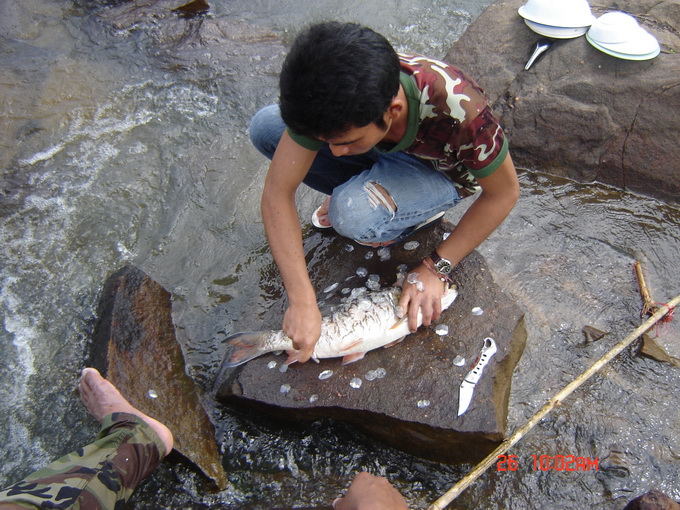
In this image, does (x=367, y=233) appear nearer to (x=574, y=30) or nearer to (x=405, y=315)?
(x=405, y=315)

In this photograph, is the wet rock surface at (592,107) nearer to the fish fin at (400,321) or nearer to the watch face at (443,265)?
the watch face at (443,265)

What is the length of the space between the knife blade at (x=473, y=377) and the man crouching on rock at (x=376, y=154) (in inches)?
14.2

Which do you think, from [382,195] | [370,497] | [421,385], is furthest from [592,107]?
[370,497]

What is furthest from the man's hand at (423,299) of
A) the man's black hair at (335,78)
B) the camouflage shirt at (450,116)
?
the man's black hair at (335,78)

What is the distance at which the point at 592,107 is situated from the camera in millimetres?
4477

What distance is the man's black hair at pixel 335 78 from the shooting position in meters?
1.97

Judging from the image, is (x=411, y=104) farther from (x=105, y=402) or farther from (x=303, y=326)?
(x=105, y=402)

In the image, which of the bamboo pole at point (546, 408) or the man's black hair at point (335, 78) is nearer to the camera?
the man's black hair at point (335, 78)

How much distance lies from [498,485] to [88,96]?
202 inches

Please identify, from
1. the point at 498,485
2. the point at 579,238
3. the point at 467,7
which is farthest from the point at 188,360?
the point at 467,7

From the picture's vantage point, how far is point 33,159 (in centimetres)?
472

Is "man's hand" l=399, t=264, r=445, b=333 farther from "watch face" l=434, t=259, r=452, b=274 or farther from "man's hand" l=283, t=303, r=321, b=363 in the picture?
"man's hand" l=283, t=303, r=321, b=363

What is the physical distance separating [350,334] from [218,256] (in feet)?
4.95

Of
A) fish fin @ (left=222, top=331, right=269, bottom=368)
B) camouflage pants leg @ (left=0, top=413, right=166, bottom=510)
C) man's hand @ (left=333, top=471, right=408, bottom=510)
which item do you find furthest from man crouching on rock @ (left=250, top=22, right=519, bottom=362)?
camouflage pants leg @ (left=0, top=413, right=166, bottom=510)
